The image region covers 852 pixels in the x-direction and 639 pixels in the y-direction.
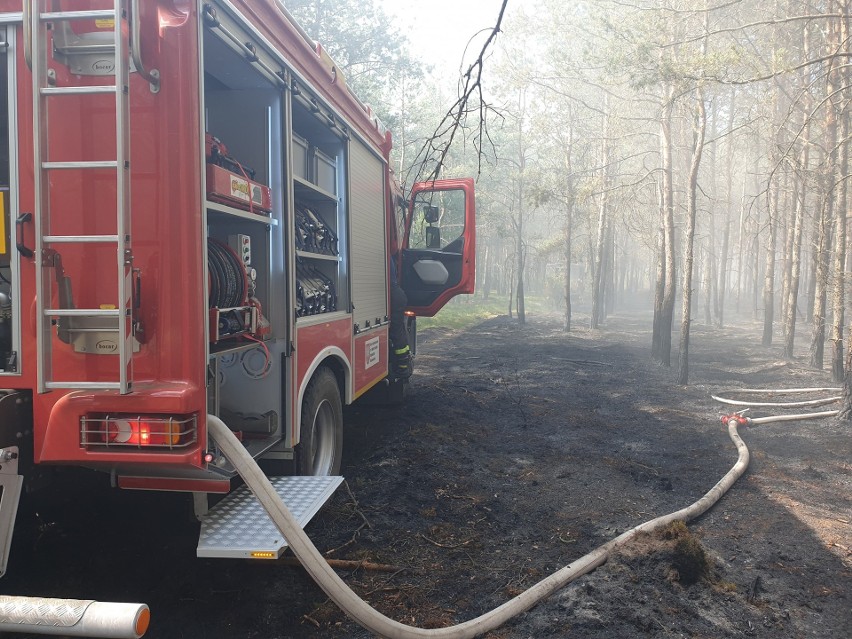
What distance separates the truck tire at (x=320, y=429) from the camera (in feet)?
14.8

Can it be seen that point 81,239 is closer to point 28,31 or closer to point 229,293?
point 28,31

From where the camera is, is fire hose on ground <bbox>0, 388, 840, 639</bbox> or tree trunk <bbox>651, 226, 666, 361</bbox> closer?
fire hose on ground <bbox>0, 388, 840, 639</bbox>

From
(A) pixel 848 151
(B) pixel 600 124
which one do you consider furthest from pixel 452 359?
(B) pixel 600 124

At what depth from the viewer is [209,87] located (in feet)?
13.6

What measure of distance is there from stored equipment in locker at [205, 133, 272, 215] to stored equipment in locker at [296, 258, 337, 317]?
77 centimetres

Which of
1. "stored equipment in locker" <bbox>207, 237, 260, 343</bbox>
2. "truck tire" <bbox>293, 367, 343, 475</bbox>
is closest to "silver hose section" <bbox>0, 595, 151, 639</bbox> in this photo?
"stored equipment in locker" <bbox>207, 237, 260, 343</bbox>

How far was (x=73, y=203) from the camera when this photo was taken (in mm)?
2740

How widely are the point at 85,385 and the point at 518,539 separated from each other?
2819 millimetres

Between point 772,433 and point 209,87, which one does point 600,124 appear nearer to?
point 772,433

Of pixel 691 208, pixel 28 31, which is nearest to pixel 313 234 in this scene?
pixel 28 31

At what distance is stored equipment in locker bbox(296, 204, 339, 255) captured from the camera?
4787mm

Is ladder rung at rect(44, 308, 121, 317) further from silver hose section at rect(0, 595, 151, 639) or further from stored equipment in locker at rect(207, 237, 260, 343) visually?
silver hose section at rect(0, 595, 151, 639)

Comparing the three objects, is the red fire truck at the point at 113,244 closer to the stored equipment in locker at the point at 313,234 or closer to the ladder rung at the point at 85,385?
the ladder rung at the point at 85,385

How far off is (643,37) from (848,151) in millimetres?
4234
